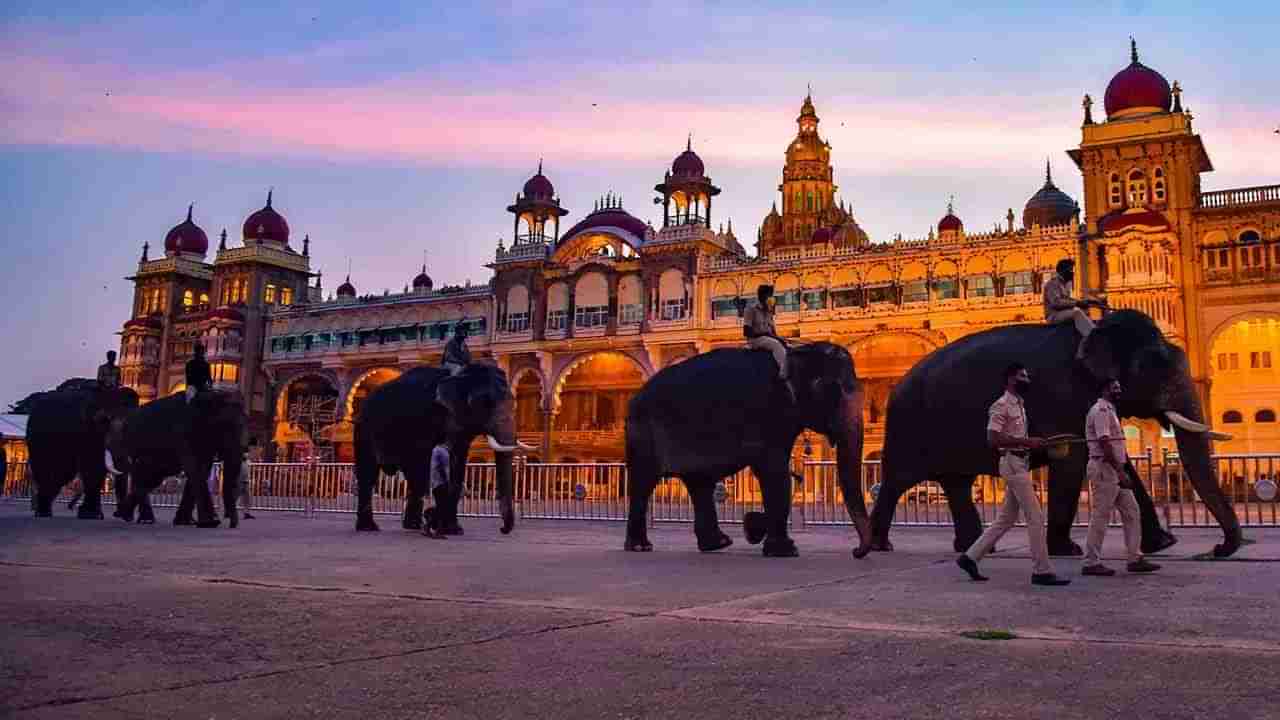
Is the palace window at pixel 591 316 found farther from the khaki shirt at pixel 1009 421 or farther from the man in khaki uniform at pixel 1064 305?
the khaki shirt at pixel 1009 421

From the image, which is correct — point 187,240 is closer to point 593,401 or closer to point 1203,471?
point 593,401

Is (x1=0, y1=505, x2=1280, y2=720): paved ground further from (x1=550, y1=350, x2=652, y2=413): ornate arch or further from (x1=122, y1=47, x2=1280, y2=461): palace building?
(x1=550, y1=350, x2=652, y2=413): ornate arch

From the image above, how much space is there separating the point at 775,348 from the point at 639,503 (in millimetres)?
1871

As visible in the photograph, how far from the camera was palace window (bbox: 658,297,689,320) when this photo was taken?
37737 millimetres

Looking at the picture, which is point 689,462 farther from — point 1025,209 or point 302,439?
point 302,439

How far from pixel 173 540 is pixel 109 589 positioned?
414cm

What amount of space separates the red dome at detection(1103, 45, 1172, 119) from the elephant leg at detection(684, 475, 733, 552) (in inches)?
1150

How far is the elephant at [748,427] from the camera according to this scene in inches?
335

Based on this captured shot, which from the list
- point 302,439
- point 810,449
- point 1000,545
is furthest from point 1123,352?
point 302,439

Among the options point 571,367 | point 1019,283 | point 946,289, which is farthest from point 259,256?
point 1019,283

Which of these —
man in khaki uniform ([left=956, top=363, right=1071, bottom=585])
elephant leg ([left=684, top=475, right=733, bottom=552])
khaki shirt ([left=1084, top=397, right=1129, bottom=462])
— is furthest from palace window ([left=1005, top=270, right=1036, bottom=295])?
man in khaki uniform ([left=956, top=363, right=1071, bottom=585])

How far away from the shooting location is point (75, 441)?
547 inches

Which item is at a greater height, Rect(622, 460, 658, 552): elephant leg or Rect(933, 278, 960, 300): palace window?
Rect(933, 278, 960, 300): palace window

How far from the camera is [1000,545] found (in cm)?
983
